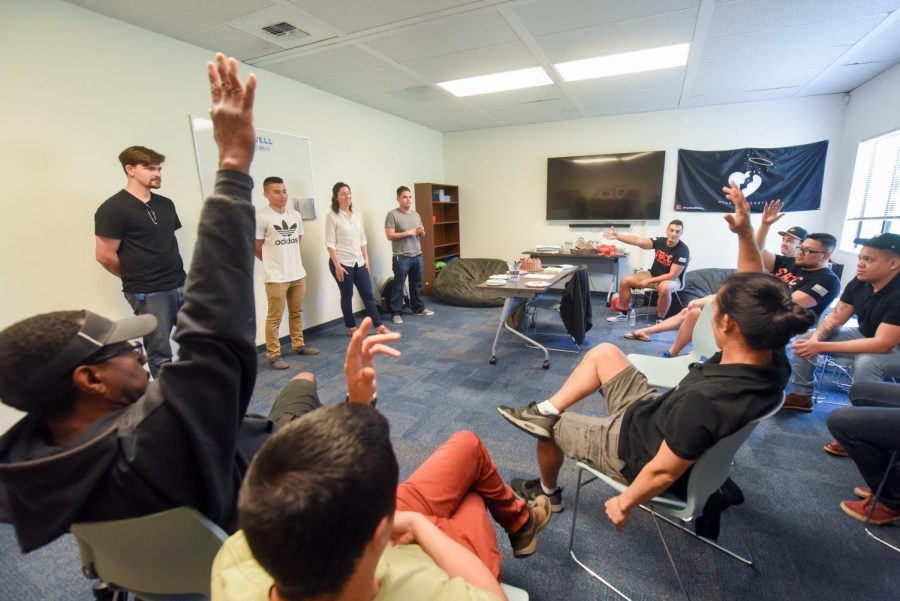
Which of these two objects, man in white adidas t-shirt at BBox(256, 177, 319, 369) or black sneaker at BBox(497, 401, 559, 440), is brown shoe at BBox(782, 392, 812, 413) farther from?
man in white adidas t-shirt at BBox(256, 177, 319, 369)

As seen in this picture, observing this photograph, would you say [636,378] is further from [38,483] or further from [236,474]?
[38,483]

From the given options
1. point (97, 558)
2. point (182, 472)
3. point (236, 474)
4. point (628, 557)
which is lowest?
point (628, 557)

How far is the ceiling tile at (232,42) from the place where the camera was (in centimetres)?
280

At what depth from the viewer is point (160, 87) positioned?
112 inches

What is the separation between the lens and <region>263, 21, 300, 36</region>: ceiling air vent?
2.69 metres

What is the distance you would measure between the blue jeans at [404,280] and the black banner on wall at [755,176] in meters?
3.71

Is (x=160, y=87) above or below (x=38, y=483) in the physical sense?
above

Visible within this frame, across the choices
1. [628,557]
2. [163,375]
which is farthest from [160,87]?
[628,557]

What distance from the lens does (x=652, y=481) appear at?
46.4 inches

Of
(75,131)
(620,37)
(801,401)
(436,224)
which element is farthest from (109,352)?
(436,224)

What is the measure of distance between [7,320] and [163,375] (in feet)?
8.42

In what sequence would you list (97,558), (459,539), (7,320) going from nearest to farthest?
1. (97,558)
2. (459,539)
3. (7,320)

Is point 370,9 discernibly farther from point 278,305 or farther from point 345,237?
point 278,305

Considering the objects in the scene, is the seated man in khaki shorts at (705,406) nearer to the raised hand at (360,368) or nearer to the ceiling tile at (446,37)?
the raised hand at (360,368)
